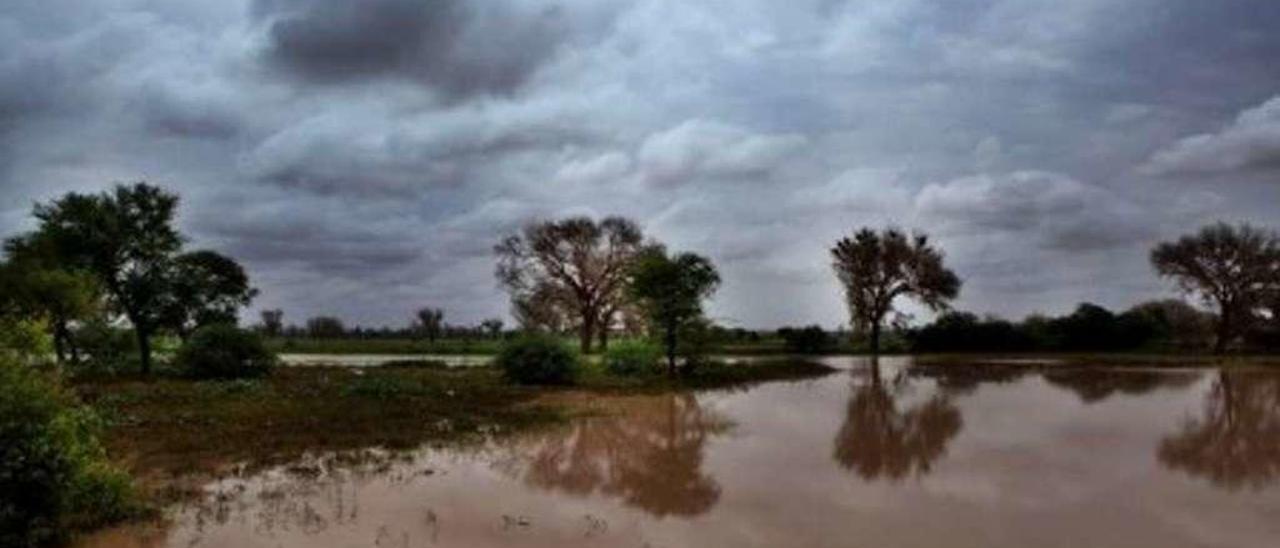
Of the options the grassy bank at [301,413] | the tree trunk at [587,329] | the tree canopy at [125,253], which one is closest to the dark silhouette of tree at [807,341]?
the tree trunk at [587,329]

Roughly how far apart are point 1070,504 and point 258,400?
961 inches

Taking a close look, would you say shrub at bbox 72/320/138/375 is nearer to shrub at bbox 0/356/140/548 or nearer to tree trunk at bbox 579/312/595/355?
tree trunk at bbox 579/312/595/355

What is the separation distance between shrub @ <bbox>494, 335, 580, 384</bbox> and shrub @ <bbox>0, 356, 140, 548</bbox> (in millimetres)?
27502

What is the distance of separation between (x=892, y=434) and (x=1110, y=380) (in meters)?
24.8

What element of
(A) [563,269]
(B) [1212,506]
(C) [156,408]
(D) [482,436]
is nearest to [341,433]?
(D) [482,436]

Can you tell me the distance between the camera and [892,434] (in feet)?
78.7

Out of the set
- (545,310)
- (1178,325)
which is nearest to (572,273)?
(545,310)

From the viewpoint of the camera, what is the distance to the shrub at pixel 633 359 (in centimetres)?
4628

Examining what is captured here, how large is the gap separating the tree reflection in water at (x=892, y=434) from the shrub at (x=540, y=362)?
35.0 feet

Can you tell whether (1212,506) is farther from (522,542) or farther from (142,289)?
(142,289)

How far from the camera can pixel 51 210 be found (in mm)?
50000

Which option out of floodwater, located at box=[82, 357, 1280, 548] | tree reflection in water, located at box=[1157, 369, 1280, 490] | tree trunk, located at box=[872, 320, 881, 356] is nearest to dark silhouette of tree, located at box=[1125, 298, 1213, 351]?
tree trunk, located at box=[872, 320, 881, 356]

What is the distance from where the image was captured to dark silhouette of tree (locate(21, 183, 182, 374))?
48938mm

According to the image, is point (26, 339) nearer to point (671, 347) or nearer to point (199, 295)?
point (671, 347)
